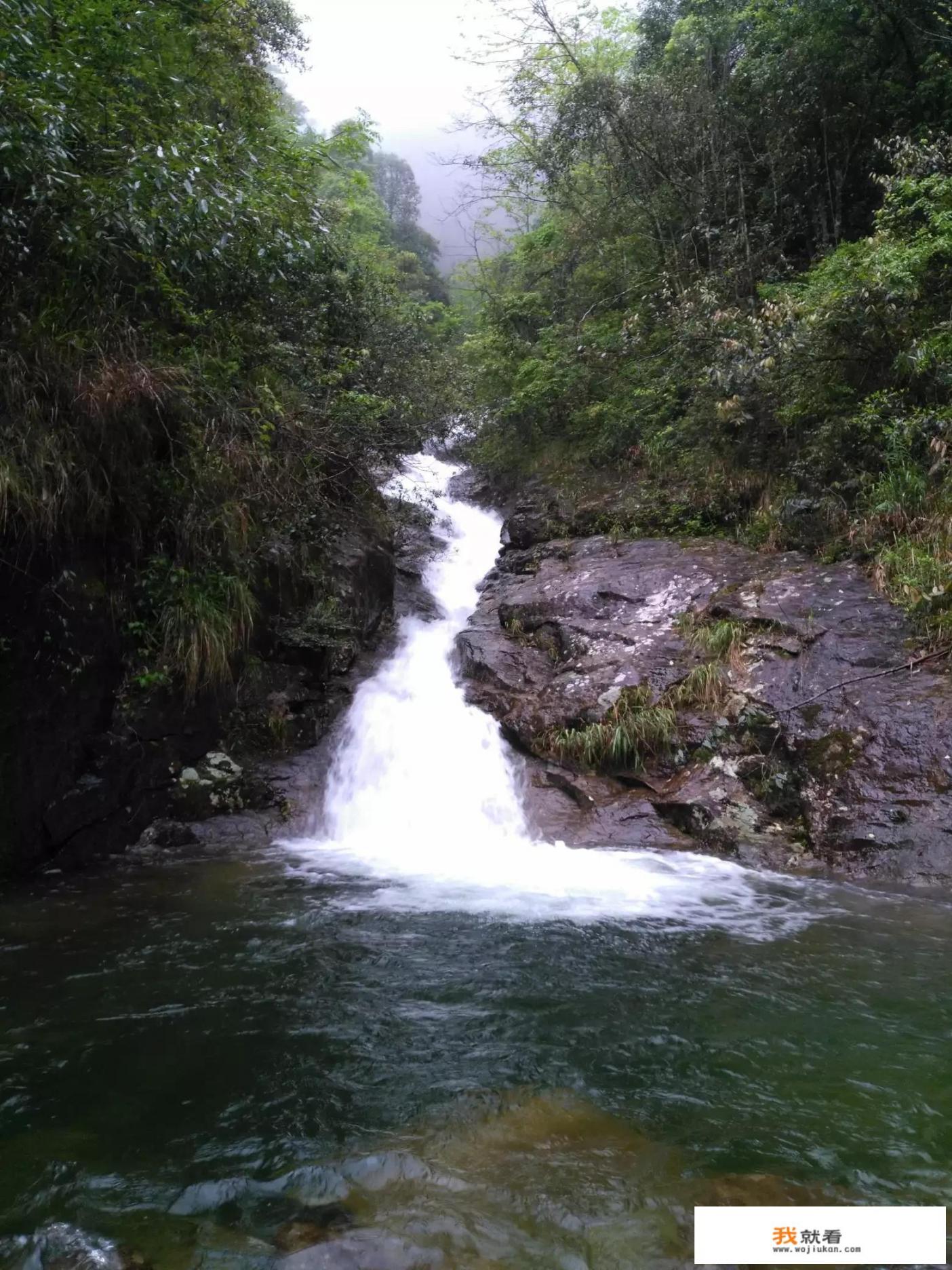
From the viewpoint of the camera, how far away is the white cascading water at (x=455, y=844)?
6090mm

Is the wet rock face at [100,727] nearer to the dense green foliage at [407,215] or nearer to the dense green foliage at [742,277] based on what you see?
the dense green foliage at [742,277]

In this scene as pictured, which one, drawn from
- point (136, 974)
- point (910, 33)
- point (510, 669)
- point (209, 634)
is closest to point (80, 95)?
point (209, 634)

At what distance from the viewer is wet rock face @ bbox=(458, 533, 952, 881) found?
709 cm

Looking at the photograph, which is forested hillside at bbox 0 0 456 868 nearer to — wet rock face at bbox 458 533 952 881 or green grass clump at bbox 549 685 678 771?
wet rock face at bbox 458 533 952 881

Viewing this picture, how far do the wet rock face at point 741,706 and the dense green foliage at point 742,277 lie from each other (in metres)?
0.92

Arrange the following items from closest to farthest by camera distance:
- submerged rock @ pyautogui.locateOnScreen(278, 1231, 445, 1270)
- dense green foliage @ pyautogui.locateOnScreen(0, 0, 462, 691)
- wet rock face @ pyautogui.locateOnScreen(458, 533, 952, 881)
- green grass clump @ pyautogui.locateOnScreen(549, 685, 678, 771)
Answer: submerged rock @ pyautogui.locateOnScreen(278, 1231, 445, 1270) < dense green foliage @ pyautogui.locateOnScreen(0, 0, 462, 691) < wet rock face @ pyautogui.locateOnScreen(458, 533, 952, 881) < green grass clump @ pyautogui.locateOnScreen(549, 685, 678, 771)

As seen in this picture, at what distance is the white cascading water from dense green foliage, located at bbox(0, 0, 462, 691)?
88.2 inches

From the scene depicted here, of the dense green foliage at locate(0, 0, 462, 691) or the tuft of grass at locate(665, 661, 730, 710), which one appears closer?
the dense green foliage at locate(0, 0, 462, 691)

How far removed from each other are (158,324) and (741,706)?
711cm

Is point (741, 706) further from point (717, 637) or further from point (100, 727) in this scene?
point (100, 727)

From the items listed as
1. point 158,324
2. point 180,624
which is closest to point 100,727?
point 180,624

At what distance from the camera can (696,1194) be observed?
9.36 feet

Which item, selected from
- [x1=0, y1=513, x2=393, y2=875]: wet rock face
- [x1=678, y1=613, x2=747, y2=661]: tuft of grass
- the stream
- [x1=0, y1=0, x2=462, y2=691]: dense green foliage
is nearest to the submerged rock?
the stream

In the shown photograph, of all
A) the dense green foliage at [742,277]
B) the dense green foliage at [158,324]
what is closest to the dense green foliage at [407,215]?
the dense green foliage at [742,277]
